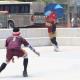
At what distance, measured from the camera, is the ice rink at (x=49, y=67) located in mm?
13445

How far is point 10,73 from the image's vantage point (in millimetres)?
14102

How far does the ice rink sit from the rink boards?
2110mm

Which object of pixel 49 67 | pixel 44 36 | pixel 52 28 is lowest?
pixel 49 67

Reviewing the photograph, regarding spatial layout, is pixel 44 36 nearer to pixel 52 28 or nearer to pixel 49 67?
pixel 52 28

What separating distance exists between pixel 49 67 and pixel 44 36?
26.1 ft

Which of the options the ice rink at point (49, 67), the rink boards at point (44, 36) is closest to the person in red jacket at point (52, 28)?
the ice rink at point (49, 67)

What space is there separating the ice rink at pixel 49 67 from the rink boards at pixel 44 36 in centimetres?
211

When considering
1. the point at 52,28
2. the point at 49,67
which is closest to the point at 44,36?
the point at 52,28

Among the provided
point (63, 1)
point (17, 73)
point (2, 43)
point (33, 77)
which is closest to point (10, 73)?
point (17, 73)

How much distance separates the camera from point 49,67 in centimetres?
1547

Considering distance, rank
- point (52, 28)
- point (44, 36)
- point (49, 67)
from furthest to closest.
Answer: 1. point (44, 36)
2. point (52, 28)
3. point (49, 67)

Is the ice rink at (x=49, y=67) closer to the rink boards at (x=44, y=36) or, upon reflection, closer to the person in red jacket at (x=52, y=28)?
the person in red jacket at (x=52, y=28)

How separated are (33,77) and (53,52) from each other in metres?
7.21

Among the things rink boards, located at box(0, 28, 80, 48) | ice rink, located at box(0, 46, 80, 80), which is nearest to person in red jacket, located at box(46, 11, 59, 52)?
ice rink, located at box(0, 46, 80, 80)
